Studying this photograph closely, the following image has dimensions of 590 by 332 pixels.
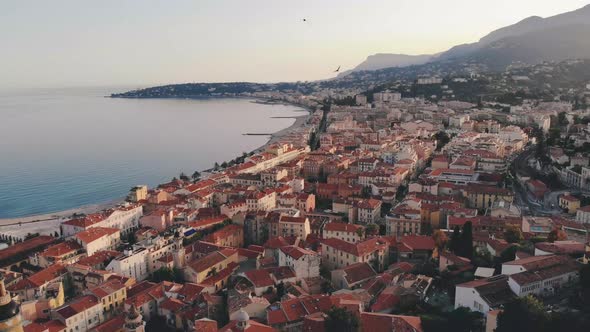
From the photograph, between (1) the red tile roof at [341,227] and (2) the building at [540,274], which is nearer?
(2) the building at [540,274]

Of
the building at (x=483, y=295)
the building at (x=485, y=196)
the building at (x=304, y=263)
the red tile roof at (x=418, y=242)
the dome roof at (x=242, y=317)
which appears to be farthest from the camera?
the building at (x=485, y=196)

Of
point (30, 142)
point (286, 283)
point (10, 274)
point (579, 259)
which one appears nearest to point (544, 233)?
point (579, 259)

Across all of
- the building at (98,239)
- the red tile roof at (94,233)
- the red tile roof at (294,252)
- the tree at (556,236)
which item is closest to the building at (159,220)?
the building at (98,239)

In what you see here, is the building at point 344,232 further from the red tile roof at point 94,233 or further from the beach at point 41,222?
the beach at point 41,222

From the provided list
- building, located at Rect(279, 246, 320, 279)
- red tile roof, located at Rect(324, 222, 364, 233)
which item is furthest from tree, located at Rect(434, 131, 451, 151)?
building, located at Rect(279, 246, 320, 279)

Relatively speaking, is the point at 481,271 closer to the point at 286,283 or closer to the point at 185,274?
the point at 286,283

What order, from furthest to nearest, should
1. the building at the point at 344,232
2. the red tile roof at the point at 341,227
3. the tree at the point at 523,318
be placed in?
the red tile roof at the point at 341,227 < the building at the point at 344,232 < the tree at the point at 523,318
